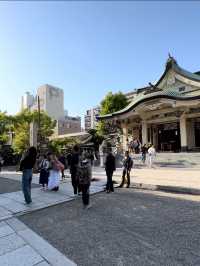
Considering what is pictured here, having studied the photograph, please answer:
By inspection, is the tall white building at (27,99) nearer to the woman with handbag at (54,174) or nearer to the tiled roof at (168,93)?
the tiled roof at (168,93)

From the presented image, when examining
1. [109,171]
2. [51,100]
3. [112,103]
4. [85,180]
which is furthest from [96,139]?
[51,100]

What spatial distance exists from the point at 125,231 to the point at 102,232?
46 centimetres

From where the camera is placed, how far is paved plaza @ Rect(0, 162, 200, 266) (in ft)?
11.2

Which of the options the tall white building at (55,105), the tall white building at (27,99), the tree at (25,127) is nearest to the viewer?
the tree at (25,127)

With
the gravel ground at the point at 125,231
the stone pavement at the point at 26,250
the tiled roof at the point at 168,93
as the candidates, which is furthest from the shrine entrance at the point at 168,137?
the stone pavement at the point at 26,250

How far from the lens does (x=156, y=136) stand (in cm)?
2494

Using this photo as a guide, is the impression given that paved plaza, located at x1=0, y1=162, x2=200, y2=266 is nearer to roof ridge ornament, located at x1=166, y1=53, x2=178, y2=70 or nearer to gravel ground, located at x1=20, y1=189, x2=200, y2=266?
gravel ground, located at x1=20, y1=189, x2=200, y2=266

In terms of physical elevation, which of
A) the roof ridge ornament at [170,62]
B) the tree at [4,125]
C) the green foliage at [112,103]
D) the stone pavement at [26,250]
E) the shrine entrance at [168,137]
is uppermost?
the roof ridge ornament at [170,62]

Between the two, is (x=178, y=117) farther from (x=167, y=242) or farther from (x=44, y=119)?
(x=44, y=119)

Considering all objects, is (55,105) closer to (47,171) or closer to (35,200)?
(47,171)

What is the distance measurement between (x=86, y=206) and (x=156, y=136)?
1984 centimetres

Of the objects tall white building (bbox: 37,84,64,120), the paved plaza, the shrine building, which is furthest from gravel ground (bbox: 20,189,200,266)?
tall white building (bbox: 37,84,64,120)

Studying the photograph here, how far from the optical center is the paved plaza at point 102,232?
134 inches

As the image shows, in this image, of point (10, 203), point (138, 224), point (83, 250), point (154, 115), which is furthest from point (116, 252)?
point (154, 115)
